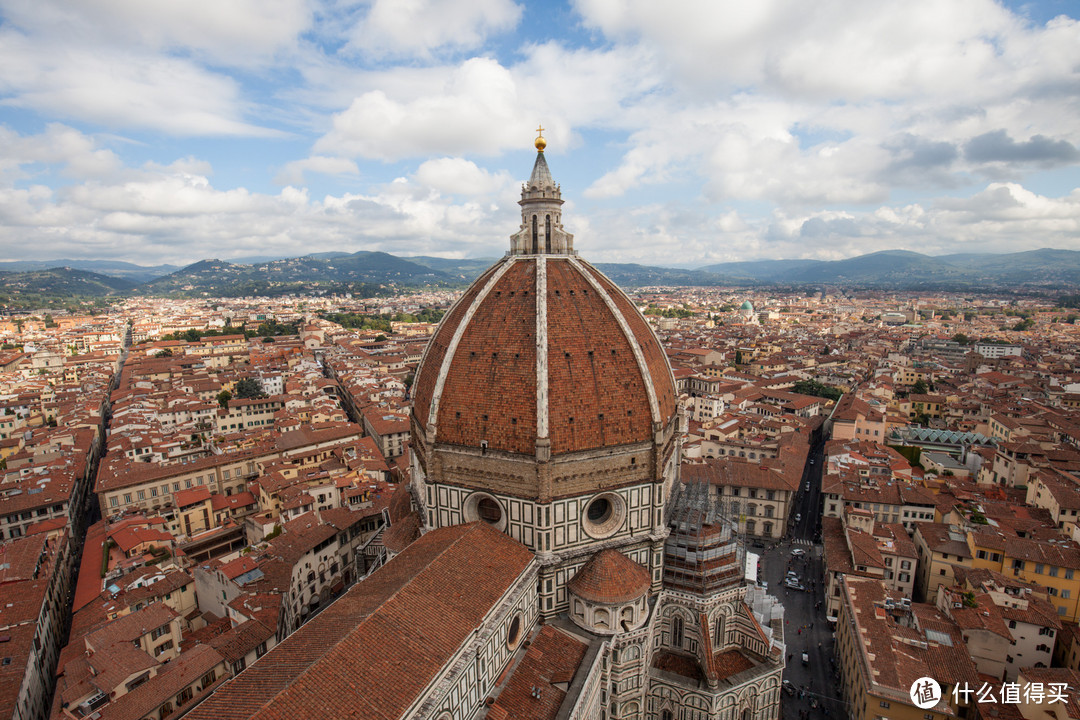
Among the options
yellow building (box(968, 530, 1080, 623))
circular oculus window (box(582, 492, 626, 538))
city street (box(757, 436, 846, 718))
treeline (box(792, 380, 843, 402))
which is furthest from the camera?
treeline (box(792, 380, 843, 402))

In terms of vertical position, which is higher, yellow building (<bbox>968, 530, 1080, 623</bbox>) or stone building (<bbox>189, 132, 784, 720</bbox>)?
stone building (<bbox>189, 132, 784, 720</bbox>)

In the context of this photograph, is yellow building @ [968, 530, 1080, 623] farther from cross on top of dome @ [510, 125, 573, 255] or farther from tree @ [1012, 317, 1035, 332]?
tree @ [1012, 317, 1035, 332]

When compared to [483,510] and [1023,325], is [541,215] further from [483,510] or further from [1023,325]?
[1023,325]

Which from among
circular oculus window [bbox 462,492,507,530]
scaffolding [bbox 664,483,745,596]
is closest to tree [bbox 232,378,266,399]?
circular oculus window [bbox 462,492,507,530]

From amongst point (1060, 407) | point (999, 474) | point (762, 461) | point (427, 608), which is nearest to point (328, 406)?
point (762, 461)

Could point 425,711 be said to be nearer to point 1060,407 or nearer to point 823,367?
point 1060,407

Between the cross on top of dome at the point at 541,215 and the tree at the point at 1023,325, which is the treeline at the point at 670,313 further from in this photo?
the cross on top of dome at the point at 541,215
